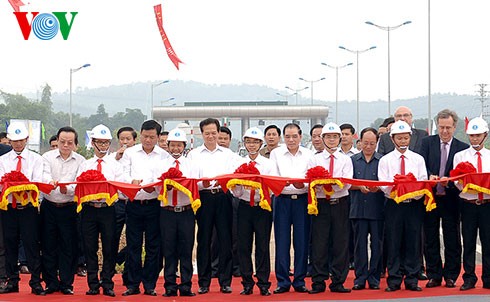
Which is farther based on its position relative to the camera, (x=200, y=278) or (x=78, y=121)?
(x=78, y=121)

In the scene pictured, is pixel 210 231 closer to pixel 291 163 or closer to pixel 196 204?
pixel 196 204

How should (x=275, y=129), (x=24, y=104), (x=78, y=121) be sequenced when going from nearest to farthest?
1. (x=275, y=129)
2. (x=24, y=104)
3. (x=78, y=121)

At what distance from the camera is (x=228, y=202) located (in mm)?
9414

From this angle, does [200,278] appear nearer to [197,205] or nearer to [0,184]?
[197,205]

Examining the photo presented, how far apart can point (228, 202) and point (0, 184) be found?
2.44 meters

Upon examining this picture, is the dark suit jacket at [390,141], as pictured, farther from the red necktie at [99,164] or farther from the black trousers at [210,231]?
the red necktie at [99,164]

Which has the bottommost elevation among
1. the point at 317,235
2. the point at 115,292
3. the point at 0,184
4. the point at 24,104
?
the point at 115,292

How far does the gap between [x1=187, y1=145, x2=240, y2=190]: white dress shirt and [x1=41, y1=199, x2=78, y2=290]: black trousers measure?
1413 mm

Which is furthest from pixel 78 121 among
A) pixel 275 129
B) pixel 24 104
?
pixel 275 129

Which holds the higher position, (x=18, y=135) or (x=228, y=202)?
(x=18, y=135)

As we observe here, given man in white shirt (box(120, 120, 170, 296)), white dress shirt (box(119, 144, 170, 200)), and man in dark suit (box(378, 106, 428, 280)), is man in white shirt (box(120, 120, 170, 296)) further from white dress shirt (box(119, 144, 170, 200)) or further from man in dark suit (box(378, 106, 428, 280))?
man in dark suit (box(378, 106, 428, 280))

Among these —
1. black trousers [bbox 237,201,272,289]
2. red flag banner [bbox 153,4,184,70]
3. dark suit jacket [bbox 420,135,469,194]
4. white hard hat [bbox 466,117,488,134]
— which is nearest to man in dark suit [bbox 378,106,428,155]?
dark suit jacket [bbox 420,135,469,194]

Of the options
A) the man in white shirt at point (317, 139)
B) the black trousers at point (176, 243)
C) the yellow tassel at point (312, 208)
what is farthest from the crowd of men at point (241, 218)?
the man in white shirt at point (317, 139)

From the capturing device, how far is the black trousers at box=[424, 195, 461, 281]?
935cm
